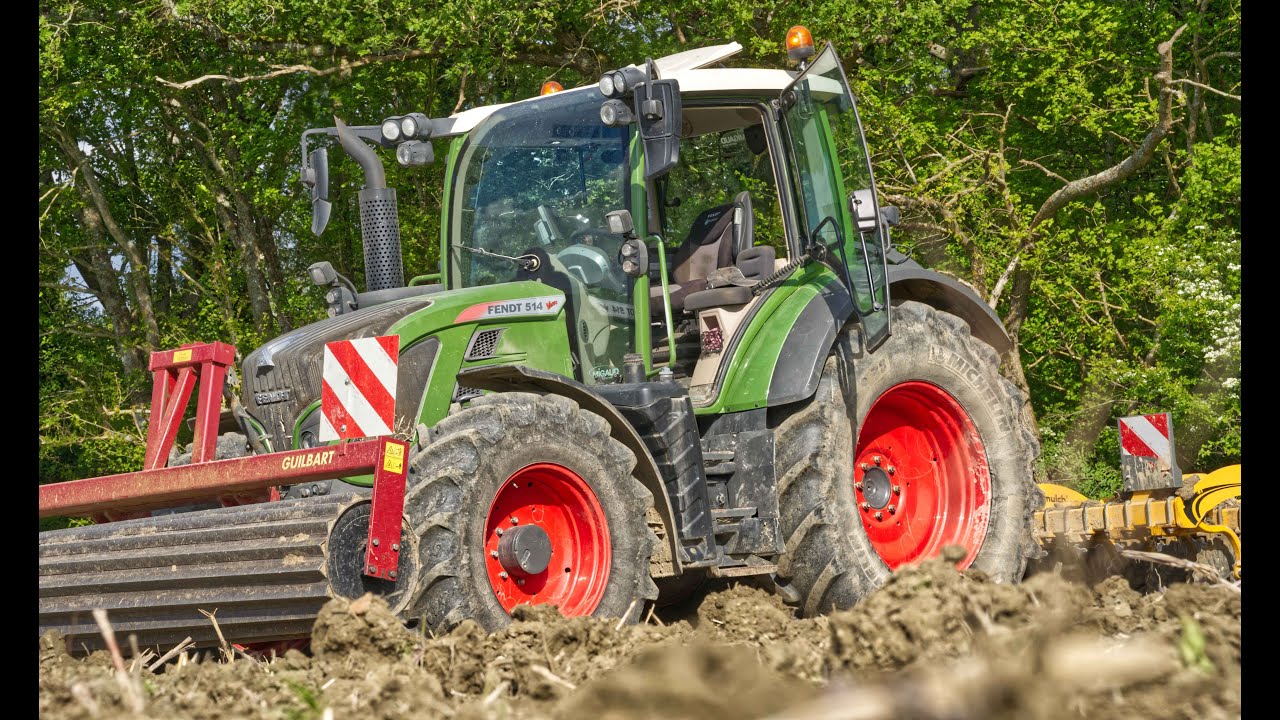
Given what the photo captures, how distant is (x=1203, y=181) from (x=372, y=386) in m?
11.9

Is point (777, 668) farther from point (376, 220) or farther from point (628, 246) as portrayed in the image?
point (376, 220)

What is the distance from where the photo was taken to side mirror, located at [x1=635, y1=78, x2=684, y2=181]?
540 centimetres

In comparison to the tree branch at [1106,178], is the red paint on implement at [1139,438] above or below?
below

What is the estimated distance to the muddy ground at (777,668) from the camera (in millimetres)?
2221

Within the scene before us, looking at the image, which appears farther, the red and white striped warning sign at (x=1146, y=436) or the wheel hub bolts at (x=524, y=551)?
the red and white striped warning sign at (x=1146, y=436)

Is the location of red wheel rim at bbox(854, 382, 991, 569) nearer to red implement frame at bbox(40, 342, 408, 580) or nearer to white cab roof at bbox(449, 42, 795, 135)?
white cab roof at bbox(449, 42, 795, 135)

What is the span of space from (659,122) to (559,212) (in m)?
0.87

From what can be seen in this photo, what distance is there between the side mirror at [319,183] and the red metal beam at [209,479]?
5.39 ft

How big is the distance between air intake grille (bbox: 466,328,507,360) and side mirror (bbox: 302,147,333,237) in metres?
1.11

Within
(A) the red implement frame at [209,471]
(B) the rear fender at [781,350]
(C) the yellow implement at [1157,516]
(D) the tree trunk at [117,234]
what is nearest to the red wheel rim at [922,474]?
(C) the yellow implement at [1157,516]

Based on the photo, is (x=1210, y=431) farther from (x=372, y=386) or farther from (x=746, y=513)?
(x=372, y=386)

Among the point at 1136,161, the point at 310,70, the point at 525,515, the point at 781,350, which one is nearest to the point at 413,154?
the point at 781,350

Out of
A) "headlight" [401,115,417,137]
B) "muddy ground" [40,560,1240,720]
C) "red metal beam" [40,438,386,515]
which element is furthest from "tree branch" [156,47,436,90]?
"muddy ground" [40,560,1240,720]

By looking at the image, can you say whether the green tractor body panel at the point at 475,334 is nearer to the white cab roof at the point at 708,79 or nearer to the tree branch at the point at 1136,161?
the white cab roof at the point at 708,79
